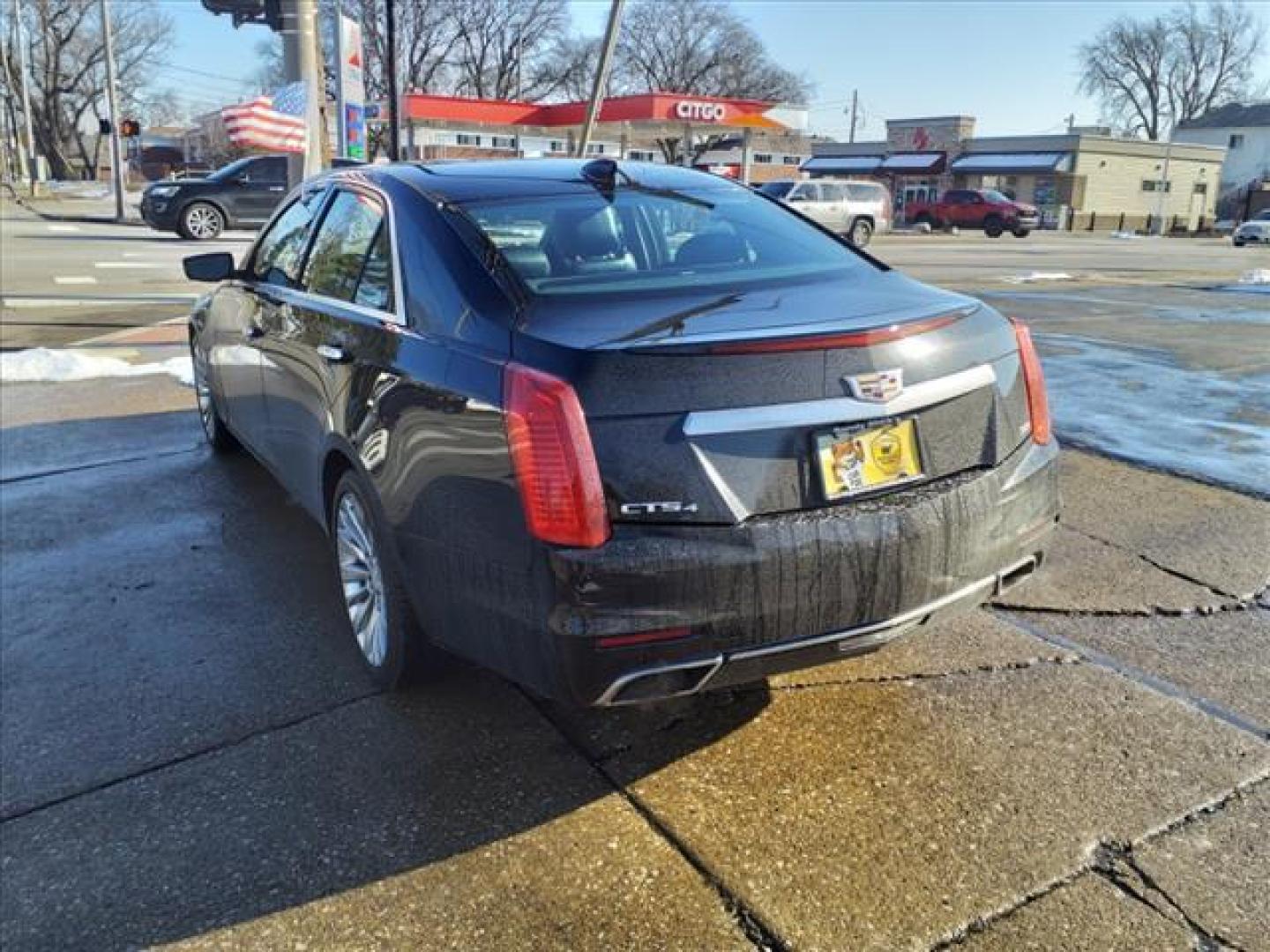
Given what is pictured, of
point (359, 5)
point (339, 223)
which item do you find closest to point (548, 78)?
point (359, 5)

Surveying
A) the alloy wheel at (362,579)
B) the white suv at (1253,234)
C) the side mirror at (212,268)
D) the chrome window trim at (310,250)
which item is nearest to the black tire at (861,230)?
the white suv at (1253,234)

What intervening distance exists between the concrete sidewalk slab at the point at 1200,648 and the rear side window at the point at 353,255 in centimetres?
261

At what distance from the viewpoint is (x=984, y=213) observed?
4275 cm

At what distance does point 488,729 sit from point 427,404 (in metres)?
1.03

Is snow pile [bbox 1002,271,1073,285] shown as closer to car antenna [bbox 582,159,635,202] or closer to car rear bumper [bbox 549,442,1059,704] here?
car antenna [bbox 582,159,635,202]

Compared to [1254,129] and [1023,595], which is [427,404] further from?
[1254,129]

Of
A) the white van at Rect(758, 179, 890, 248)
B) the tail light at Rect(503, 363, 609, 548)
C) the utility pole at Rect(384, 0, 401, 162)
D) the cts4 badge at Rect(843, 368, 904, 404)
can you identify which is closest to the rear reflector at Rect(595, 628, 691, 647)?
the tail light at Rect(503, 363, 609, 548)


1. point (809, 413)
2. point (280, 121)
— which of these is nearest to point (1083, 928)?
point (809, 413)

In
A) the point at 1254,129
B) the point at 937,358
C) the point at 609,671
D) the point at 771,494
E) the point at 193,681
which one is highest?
the point at 1254,129

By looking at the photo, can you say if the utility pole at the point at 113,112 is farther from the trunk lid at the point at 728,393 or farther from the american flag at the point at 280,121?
the trunk lid at the point at 728,393

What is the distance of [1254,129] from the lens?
250 feet

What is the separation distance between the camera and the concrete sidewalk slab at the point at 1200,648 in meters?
3.29

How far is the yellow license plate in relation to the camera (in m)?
2.54

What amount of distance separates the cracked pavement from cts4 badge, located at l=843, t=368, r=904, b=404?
0.71 metres
